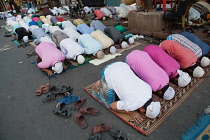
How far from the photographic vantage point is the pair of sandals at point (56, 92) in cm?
267

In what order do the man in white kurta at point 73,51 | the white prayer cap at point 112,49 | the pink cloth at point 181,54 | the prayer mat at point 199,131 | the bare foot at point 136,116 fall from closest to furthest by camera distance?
the prayer mat at point 199,131 → the bare foot at point 136,116 → the pink cloth at point 181,54 → the man in white kurta at point 73,51 → the white prayer cap at point 112,49

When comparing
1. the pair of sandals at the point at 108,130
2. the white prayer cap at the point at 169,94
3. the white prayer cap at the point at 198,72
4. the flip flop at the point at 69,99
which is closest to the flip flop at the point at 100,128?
the pair of sandals at the point at 108,130

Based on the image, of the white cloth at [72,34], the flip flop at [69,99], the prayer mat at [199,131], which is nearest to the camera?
the prayer mat at [199,131]

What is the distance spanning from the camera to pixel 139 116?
2068 mm

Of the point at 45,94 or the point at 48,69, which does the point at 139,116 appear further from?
the point at 48,69

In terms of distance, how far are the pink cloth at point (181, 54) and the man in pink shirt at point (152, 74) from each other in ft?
2.39

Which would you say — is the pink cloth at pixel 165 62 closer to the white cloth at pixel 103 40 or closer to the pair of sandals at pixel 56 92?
the pair of sandals at pixel 56 92

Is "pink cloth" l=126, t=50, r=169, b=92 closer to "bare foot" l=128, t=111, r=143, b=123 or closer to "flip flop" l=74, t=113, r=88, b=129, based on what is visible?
"bare foot" l=128, t=111, r=143, b=123

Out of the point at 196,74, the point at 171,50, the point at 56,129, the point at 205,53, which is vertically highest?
the point at 171,50

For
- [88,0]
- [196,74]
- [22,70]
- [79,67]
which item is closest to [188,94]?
[196,74]

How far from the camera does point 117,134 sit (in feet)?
6.12

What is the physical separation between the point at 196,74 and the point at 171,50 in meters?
0.65

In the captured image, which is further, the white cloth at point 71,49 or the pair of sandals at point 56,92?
the white cloth at point 71,49

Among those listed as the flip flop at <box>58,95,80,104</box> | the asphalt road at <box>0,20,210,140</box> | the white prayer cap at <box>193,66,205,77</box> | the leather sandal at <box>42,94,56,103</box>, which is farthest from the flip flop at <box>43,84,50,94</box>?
the white prayer cap at <box>193,66,205,77</box>
